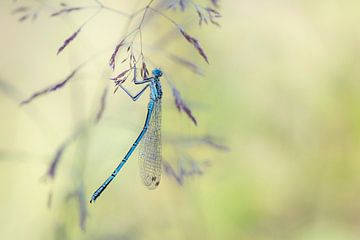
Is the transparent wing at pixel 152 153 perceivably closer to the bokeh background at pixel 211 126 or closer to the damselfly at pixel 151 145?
the damselfly at pixel 151 145

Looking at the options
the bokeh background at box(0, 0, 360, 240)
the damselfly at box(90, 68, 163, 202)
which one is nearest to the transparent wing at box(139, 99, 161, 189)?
the damselfly at box(90, 68, 163, 202)

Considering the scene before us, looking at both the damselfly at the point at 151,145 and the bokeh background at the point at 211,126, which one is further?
the bokeh background at the point at 211,126

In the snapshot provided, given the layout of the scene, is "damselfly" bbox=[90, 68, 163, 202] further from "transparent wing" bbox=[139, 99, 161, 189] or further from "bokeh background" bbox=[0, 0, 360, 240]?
"bokeh background" bbox=[0, 0, 360, 240]

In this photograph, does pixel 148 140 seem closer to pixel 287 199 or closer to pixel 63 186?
pixel 63 186

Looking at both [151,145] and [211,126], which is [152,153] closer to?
[151,145]

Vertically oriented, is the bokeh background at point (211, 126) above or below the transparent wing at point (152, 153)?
below

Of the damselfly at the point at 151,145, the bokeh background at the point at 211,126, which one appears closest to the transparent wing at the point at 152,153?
the damselfly at the point at 151,145

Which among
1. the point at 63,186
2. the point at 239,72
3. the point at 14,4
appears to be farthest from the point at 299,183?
the point at 14,4
